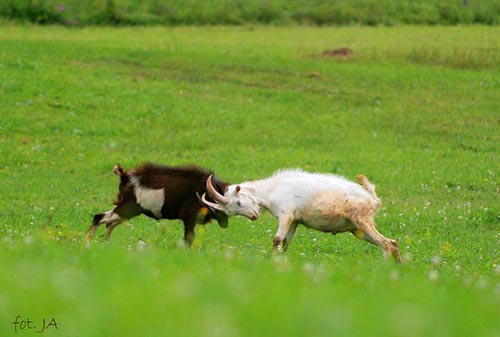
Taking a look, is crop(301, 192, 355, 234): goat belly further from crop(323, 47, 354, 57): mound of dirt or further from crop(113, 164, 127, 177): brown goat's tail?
crop(323, 47, 354, 57): mound of dirt

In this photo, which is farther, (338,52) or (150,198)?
(338,52)

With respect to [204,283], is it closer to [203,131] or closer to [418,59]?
[203,131]

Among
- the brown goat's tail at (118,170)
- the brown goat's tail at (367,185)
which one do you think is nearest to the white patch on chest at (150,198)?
the brown goat's tail at (118,170)

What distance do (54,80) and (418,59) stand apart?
40.6ft

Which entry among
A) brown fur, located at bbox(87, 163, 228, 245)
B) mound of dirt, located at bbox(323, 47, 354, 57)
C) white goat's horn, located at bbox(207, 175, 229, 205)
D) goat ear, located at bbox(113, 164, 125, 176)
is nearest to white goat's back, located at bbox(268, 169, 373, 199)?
white goat's horn, located at bbox(207, 175, 229, 205)

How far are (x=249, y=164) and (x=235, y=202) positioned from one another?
27.0 ft

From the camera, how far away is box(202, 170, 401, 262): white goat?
12195mm

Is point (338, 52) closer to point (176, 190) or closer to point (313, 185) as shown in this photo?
point (176, 190)

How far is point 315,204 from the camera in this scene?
12219mm

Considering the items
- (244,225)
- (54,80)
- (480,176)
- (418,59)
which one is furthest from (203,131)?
(418,59)

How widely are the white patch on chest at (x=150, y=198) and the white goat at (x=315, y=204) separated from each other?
0.94 meters

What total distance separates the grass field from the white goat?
15.8 inches

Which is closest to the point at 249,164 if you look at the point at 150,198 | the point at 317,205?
the point at 150,198

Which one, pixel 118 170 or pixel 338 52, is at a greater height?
pixel 118 170
